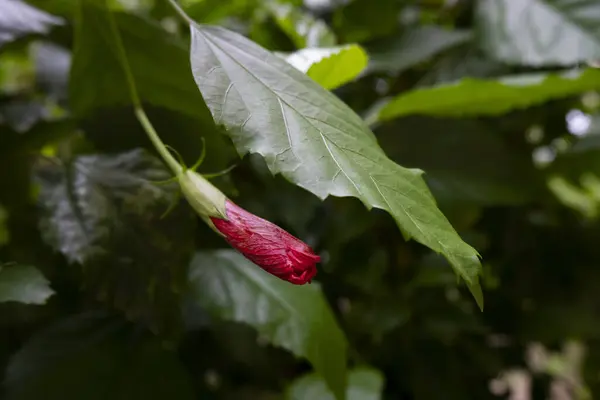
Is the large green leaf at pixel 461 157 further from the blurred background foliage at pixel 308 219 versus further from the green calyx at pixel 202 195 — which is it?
the green calyx at pixel 202 195

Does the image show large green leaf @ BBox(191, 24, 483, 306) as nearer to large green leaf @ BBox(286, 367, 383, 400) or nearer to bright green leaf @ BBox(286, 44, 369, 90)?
bright green leaf @ BBox(286, 44, 369, 90)

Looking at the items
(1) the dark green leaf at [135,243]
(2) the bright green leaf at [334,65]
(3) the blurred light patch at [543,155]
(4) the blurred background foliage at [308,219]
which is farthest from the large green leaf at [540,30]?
(1) the dark green leaf at [135,243]

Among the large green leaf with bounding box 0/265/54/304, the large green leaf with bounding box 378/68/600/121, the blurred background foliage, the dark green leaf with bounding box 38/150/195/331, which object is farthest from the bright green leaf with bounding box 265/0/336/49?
the large green leaf with bounding box 0/265/54/304

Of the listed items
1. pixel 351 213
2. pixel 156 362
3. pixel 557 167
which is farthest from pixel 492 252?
pixel 156 362

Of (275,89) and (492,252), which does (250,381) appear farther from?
(275,89)

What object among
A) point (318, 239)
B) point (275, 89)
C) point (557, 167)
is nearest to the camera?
point (275, 89)

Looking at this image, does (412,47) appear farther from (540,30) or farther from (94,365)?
(94,365)
